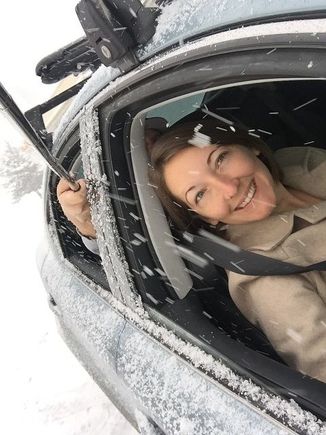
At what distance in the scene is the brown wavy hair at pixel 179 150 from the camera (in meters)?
1.86

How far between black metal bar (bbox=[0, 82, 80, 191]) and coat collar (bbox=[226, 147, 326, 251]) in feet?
1.96

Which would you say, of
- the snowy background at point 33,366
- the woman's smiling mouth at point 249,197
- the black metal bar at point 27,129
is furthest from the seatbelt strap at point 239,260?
the snowy background at point 33,366

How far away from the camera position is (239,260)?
1.72 m

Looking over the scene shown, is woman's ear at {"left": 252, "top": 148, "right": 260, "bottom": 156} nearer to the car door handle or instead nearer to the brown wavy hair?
the brown wavy hair

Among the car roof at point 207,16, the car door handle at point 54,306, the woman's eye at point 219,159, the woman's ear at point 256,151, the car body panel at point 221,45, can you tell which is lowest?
the car door handle at point 54,306

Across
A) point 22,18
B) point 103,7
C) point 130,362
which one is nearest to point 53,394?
point 130,362

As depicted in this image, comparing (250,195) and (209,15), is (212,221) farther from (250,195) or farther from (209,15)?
(209,15)

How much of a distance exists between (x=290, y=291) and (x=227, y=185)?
1.26 feet

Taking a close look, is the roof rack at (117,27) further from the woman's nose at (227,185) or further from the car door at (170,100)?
the woman's nose at (227,185)

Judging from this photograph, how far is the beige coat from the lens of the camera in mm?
1562

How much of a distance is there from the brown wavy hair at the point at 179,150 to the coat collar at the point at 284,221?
8 cm

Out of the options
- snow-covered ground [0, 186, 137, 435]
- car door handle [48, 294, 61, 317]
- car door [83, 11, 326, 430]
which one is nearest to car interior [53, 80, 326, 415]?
car door [83, 11, 326, 430]

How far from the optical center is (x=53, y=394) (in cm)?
407

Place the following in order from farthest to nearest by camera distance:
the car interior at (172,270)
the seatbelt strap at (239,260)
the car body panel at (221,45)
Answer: the seatbelt strap at (239,260) → the car interior at (172,270) → the car body panel at (221,45)
